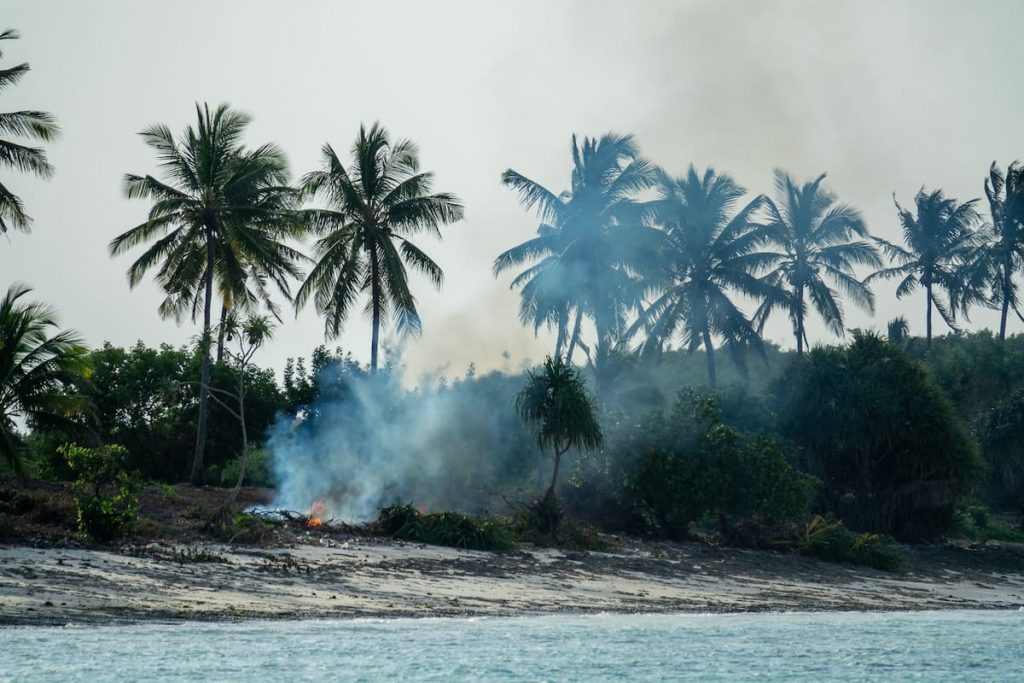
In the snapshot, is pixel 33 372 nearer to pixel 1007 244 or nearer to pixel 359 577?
pixel 359 577

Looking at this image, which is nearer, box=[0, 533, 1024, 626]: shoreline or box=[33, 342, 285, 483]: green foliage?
box=[0, 533, 1024, 626]: shoreline

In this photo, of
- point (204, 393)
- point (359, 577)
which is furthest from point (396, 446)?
point (359, 577)

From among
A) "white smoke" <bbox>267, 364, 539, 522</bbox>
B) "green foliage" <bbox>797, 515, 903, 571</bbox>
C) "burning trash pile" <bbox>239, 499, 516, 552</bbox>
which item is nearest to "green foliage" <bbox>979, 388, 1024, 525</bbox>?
"green foliage" <bbox>797, 515, 903, 571</bbox>

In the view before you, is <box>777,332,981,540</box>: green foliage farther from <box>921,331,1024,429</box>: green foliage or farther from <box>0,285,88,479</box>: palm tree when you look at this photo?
<box>0,285,88,479</box>: palm tree

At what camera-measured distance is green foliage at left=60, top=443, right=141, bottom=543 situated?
2183 centimetres

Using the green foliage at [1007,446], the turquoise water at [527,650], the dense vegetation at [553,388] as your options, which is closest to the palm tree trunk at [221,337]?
the dense vegetation at [553,388]

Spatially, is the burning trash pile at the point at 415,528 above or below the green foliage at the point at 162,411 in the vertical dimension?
below

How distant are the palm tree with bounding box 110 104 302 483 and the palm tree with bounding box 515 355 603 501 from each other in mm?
11522

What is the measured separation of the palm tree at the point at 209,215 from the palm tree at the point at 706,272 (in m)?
16.2

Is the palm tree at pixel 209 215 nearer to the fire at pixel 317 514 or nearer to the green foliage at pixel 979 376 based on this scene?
the fire at pixel 317 514

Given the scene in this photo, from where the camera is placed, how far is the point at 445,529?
26.9m

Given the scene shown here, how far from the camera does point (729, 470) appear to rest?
32562mm

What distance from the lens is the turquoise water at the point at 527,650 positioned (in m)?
14.7

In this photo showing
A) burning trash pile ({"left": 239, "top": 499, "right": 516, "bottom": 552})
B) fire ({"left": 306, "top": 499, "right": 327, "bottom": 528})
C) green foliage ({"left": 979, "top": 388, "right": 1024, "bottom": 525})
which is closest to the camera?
burning trash pile ({"left": 239, "top": 499, "right": 516, "bottom": 552})
